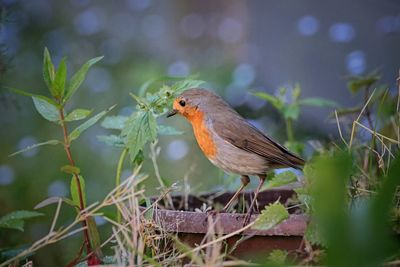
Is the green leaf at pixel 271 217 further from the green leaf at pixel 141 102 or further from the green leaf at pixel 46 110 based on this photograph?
the green leaf at pixel 46 110

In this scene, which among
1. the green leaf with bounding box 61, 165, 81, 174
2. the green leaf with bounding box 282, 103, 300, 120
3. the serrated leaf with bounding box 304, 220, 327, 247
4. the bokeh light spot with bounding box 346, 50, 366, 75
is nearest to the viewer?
the serrated leaf with bounding box 304, 220, 327, 247

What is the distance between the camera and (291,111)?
2.25 m

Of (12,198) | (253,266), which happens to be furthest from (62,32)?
(253,266)

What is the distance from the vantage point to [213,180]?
3244 millimetres

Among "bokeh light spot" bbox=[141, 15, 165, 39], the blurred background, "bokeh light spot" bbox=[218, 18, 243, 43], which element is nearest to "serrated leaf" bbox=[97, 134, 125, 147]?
the blurred background

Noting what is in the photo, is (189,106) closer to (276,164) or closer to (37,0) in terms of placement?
(276,164)

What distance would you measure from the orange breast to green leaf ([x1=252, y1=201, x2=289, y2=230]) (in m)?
0.73

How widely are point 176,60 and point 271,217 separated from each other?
291 centimetres

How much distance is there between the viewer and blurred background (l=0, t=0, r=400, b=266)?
10.3ft

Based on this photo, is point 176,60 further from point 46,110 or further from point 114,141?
point 46,110

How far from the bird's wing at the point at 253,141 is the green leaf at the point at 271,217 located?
609mm

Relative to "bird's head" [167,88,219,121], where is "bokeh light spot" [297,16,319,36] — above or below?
above

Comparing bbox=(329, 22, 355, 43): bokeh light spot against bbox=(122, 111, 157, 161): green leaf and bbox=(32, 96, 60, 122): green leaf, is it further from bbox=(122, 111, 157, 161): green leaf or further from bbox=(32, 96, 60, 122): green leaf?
bbox=(32, 96, 60, 122): green leaf

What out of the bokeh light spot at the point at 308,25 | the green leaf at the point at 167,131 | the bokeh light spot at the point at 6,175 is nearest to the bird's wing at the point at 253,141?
the green leaf at the point at 167,131
